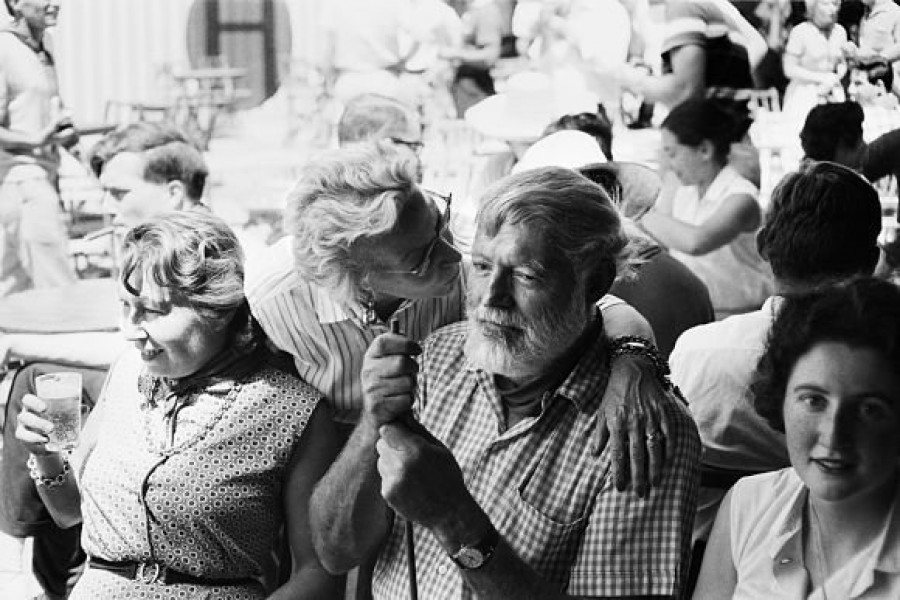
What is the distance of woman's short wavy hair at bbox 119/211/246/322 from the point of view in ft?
7.61

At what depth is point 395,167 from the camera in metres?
2.26

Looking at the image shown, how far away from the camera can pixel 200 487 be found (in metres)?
2.28

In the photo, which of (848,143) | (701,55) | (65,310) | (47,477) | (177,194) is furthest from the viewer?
(701,55)

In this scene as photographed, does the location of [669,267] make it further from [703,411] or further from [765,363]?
[765,363]

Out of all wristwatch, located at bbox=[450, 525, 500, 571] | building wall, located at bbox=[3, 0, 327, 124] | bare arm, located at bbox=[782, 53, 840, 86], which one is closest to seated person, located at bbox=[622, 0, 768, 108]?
bare arm, located at bbox=[782, 53, 840, 86]

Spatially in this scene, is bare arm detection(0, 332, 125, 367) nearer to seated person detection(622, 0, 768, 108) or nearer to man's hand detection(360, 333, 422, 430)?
man's hand detection(360, 333, 422, 430)

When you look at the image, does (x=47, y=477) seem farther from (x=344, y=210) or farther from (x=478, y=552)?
(x=478, y=552)

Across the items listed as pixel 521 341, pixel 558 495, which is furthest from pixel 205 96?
pixel 558 495

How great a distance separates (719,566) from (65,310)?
2619 mm

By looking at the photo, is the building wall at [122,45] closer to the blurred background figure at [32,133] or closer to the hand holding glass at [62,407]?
the blurred background figure at [32,133]

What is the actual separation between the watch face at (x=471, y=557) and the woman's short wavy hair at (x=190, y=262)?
Answer: 74 cm

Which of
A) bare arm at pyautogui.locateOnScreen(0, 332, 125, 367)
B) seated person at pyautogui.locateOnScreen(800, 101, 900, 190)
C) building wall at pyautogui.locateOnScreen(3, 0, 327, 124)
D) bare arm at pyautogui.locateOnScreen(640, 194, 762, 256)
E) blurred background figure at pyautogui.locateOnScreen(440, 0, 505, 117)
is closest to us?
bare arm at pyautogui.locateOnScreen(0, 332, 125, 367)

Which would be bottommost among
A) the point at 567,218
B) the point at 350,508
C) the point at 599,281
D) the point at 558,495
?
the point at 350,508

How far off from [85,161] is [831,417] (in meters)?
4.54
